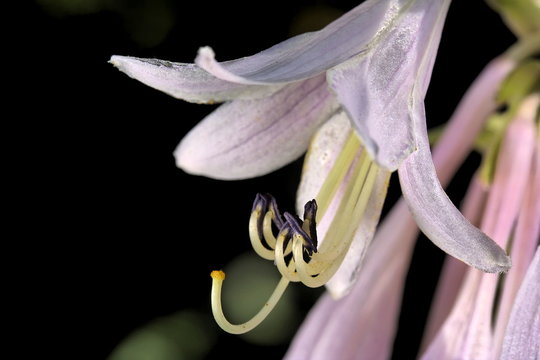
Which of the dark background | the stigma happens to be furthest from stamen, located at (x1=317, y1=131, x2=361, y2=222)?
the dark background

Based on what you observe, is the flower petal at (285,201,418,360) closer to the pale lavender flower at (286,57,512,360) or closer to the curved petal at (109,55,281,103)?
the pale lavender flower at (286,57,512,360)

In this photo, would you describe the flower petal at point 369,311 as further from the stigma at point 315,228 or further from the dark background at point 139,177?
the dark background at point 139,177

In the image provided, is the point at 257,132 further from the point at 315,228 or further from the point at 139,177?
the point at 139,177

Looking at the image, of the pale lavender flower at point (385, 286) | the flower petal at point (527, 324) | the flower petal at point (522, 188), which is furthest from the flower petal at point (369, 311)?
the flower petal at point (527, 324)

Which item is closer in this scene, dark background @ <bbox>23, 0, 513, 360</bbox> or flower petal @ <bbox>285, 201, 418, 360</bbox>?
flower petal @ <bbox>285, 201, 418, 360</bbox>

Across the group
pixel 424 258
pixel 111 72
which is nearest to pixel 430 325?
pixel 424 258

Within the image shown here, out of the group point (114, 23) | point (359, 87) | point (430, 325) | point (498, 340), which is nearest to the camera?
point (359, 87)

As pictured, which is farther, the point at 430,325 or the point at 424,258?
the point at 424,258

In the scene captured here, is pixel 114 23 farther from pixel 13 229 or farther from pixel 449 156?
pixel 449 156
